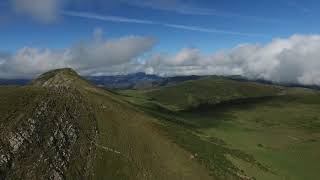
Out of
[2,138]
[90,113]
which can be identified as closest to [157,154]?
[90,113]

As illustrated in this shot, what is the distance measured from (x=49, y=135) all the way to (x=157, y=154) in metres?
31.8

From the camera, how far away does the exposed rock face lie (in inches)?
4139

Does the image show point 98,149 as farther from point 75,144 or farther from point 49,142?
point 49,142

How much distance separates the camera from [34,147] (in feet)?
363

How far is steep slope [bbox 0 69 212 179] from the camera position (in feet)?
353

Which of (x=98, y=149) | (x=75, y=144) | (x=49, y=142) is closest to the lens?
(x=49, y=142)

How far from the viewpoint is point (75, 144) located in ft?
386

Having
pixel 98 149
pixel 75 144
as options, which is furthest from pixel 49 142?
pixel 98 149

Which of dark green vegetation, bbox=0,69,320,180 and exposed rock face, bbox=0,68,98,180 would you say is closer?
exposed rock face, bbox=0,68,98,180

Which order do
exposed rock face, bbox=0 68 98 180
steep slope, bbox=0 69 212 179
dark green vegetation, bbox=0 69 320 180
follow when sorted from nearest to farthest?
exposed rock face, bbox=0 68 98 180, steep slope, bbox=0 69 212 179, dark green vegetation, bbox=0 69 320 180

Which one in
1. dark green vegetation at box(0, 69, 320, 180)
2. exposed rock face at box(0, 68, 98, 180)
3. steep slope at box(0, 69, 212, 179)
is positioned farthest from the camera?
dark green vegetation at box(0, 69, 320, 180)

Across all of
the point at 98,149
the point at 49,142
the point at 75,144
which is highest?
the point at 49,142

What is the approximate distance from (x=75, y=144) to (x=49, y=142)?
749 centimetres

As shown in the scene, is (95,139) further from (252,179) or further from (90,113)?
(252,179)
